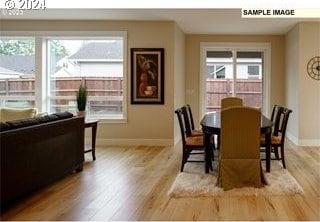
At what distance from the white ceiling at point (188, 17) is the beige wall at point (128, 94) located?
0.19m

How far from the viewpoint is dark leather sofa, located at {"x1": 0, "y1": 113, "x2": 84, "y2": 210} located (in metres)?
3.27

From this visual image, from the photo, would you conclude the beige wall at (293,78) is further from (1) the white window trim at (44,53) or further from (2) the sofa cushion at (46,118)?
(2) the sofa cushion at (46,118)

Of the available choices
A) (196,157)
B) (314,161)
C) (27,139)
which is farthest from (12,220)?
(314,161)

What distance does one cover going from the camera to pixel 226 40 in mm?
8742

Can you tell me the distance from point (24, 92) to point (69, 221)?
199 inches

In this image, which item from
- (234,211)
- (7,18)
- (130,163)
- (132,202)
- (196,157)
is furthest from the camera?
(7,18)

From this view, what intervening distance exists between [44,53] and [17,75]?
2.46 feet

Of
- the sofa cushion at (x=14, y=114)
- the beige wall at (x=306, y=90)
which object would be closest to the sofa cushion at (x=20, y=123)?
the sofa cushion at (x=14, y=114)

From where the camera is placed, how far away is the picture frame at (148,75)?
7.04 meters

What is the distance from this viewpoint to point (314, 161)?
5508mm

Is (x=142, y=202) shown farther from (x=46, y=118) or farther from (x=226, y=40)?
(x=226, y=40)

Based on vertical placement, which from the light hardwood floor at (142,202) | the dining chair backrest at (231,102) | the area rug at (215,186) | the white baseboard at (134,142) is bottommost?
the light hardwood floor at (142,202)

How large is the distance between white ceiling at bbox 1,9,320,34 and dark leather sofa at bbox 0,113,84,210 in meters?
2.55

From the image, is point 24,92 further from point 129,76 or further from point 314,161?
point 314,161
